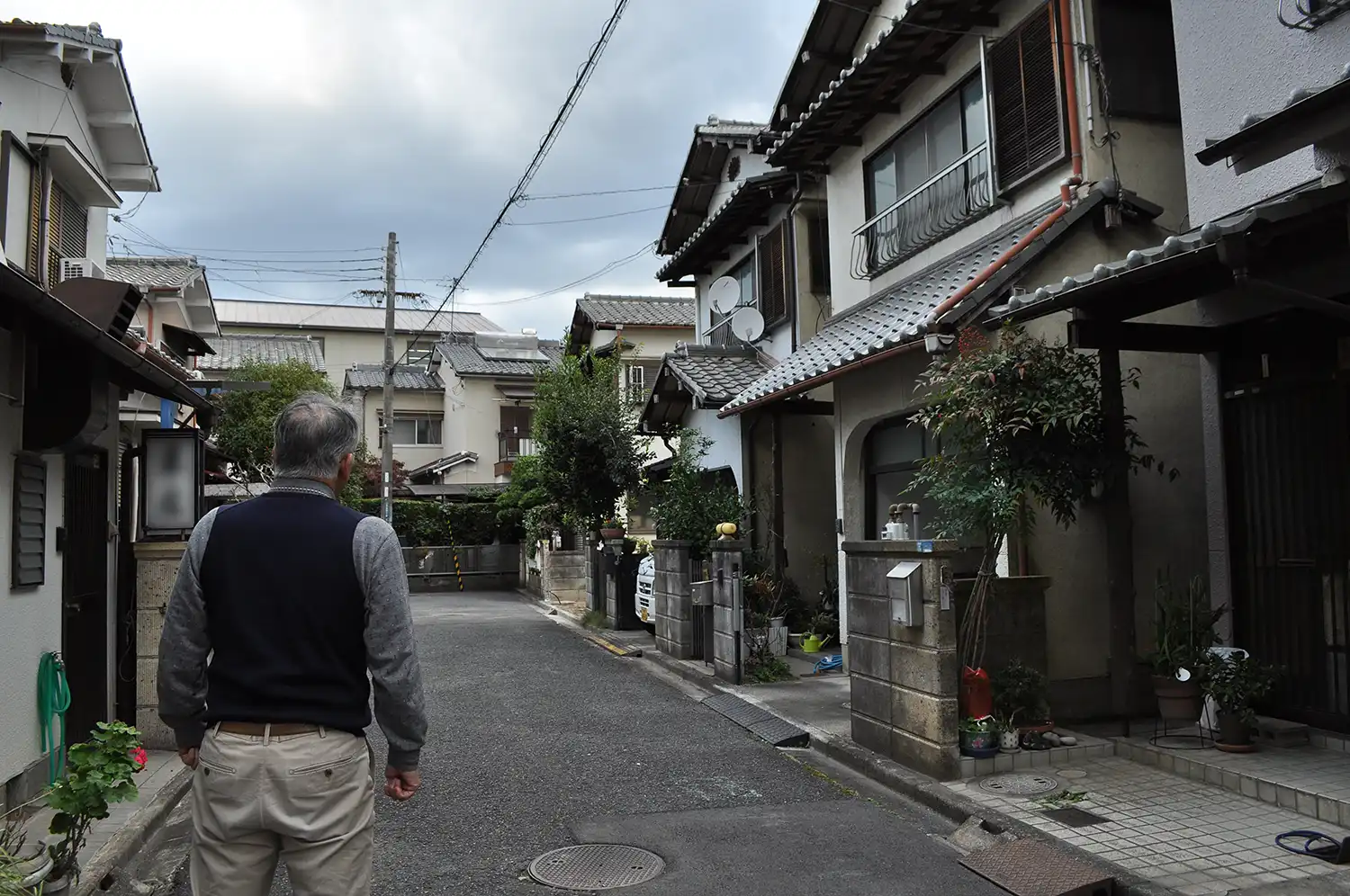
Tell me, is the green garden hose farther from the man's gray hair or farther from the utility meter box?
the utility meter box

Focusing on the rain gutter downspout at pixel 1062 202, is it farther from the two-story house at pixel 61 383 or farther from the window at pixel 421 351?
the window at pixel 421 351

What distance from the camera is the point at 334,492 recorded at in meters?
3.18

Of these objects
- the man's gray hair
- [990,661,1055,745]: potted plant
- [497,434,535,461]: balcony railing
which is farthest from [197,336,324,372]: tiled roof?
the man's gray hair

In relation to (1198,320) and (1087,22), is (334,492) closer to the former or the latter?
(1198,320)

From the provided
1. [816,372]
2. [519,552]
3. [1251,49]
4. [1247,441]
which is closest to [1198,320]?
[1247,441]

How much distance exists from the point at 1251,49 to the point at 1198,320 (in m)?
1.88

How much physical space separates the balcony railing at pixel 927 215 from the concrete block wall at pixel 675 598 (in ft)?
13.4

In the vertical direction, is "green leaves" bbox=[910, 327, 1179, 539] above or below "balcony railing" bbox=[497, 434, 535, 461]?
below

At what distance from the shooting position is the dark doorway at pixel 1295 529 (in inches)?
259

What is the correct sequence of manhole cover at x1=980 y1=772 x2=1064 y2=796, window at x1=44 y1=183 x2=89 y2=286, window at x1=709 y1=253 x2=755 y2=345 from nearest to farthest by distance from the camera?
manhole cover at x1=980 y1=772 x2=1064 y2=796, window at x1=44 y1=183 x2=89 y2=286, window at x1=709 y1=253 x2=755 y2=345

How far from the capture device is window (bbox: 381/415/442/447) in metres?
40.1

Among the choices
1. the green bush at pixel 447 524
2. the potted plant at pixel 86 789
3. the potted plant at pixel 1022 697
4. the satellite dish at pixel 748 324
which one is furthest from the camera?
the green bush at pixel 447 524

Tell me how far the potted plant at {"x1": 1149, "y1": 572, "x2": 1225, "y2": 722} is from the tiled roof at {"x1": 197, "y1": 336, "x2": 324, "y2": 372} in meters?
34.9

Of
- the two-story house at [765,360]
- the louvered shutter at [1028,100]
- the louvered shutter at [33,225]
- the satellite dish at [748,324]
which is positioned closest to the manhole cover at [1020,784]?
the louvered shutter at [1028,100]
